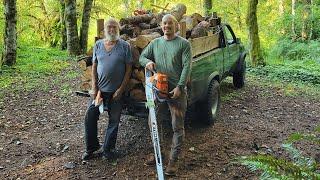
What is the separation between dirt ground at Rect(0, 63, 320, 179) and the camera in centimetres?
599

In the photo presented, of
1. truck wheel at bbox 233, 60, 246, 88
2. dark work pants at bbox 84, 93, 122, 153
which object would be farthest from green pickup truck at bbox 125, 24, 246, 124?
truck wheel at bbox 233, 60, 246, 88

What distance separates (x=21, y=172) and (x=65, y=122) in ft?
8.57

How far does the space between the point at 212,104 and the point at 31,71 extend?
352 inches

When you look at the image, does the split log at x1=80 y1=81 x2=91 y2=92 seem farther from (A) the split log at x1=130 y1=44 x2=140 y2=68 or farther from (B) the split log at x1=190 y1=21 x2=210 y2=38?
(B) the split log at x1=190 y1=21 x2=210 y2=38

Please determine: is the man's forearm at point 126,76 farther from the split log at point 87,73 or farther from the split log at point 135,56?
the split log at point 87,73

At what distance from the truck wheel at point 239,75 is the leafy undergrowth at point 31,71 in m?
5.58

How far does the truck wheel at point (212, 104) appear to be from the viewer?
770cm

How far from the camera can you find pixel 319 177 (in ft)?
10.1

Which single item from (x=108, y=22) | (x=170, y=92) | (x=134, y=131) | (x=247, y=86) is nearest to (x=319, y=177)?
(x=170, y=92)

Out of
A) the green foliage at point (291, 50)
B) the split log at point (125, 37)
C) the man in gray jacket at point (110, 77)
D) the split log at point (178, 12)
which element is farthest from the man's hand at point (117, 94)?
the green foliage at point (291, 50)

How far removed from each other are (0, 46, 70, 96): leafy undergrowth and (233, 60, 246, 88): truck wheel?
18.3 ft

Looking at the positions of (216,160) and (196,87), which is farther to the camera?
(196,87)

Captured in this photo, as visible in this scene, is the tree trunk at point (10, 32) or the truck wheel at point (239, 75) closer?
the truck wheel at point (239, 75)

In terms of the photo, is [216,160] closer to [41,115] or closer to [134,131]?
[134,131]
